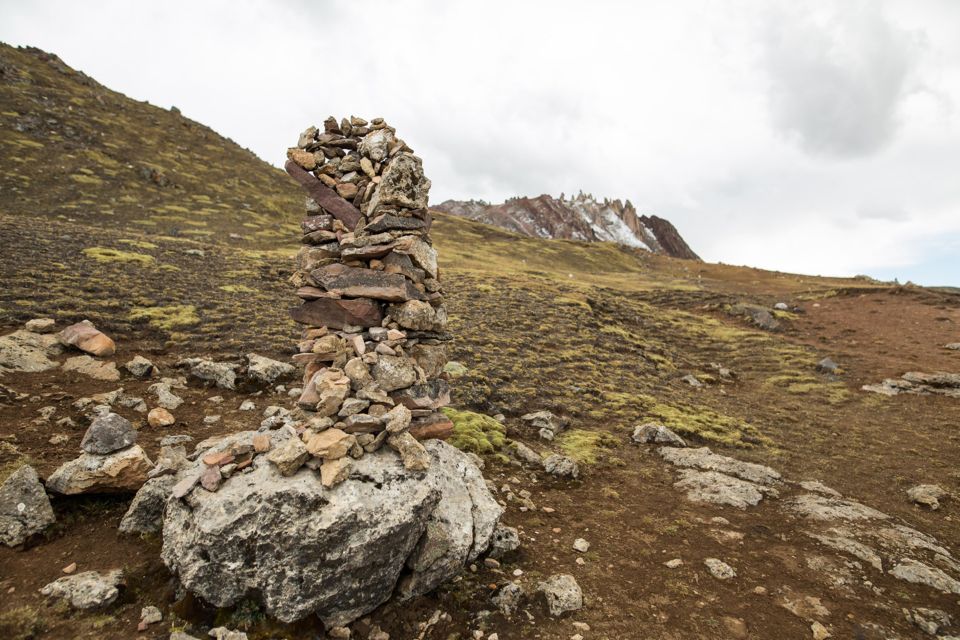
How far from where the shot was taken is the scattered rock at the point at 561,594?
801 cm

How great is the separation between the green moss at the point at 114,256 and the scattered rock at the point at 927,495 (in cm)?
4457

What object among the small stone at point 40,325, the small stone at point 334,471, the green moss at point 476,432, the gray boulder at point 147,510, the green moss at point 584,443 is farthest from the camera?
the small stone at point 40,325

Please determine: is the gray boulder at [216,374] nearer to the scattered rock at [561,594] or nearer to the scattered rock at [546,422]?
the scattered rock at [546,422]

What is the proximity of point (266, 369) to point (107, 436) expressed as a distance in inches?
314

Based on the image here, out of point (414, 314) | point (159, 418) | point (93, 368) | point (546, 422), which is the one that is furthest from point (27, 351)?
point (546, 422)

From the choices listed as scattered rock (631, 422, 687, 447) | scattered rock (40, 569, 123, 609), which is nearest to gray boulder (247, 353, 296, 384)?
scattered rock (40, 569, 123, 609)

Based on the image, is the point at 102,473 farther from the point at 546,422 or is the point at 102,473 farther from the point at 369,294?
the point at 546,422

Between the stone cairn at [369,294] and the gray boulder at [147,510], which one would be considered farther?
the stone cairn at [369,294]

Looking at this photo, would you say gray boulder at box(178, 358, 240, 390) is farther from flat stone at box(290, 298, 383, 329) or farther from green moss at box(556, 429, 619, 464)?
green moss at box(556, 429, 619, 464)

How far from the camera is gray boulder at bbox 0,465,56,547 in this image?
7664 mm

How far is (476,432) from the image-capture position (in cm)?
1539

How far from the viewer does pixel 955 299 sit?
47469 millimetres

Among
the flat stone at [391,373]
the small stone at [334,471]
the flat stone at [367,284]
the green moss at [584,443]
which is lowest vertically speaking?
the green moss at [584,443]

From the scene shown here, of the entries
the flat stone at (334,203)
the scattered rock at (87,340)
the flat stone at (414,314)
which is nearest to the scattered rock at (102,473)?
the flat stone at (414,314)
